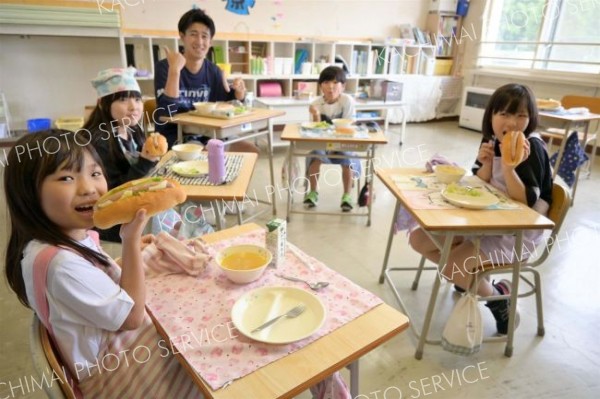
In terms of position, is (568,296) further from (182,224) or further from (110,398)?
(110,398)

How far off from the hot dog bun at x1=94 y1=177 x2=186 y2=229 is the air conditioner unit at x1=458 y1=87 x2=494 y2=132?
615cm

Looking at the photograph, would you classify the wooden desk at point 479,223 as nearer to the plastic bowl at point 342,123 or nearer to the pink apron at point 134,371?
the pink apron at point 134,371

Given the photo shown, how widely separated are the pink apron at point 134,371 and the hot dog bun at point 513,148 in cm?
146

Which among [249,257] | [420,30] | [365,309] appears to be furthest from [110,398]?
[420,30]

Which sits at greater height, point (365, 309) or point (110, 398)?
point (365, 309)

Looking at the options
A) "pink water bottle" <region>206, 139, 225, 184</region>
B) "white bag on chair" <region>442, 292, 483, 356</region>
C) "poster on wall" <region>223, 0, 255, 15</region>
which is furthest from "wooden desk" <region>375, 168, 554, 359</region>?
"poster on wall" <region>223, 0, 255, 15</region>

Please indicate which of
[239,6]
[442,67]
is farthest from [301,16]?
[442,67]

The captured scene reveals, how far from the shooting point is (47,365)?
0.76 m

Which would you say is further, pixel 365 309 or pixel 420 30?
pixel 420 30

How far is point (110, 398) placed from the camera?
3.04 feet

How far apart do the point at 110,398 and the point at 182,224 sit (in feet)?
3.70

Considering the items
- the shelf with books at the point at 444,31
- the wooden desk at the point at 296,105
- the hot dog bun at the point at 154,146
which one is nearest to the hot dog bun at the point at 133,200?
the hot dog bun at the point at 154,146

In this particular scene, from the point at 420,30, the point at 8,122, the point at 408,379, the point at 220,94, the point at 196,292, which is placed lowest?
the point at 408,379

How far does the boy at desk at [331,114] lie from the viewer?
10.7ft
